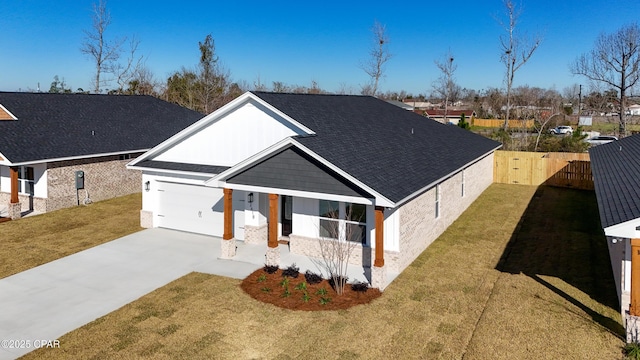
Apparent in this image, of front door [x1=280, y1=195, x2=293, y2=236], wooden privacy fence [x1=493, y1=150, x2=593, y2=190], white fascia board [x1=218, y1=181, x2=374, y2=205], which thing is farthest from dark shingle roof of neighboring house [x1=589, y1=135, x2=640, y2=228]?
front door [x1=280, y1=195, x2=293, y2=236]

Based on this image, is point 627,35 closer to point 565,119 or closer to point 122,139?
point 565,119

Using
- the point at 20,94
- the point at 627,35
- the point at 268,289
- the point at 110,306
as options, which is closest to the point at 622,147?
the point at 268,289

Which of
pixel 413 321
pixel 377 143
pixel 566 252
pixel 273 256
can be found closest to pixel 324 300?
pixel 413 321

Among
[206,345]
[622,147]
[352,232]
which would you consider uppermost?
[622,147]

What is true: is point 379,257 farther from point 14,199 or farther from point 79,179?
point 14,199

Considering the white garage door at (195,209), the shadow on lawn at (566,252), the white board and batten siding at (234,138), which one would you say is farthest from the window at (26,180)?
the shadow on lawn at (566,252)

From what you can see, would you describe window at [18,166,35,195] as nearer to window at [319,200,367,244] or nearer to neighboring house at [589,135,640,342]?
window at [319,200,367,244]
